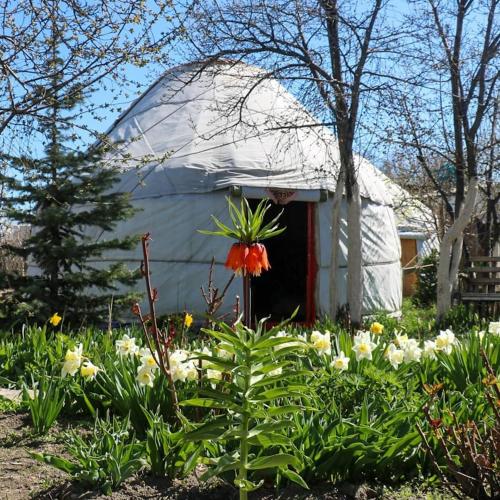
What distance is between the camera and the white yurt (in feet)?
32.0

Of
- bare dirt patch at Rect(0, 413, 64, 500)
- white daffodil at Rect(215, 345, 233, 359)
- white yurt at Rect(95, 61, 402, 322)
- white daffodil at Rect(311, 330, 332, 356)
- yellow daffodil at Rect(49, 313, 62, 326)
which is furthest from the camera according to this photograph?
white yurt at Rect(95, 61, 402, 322)

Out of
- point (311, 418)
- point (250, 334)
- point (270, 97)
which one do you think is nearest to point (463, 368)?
point (311, 418)

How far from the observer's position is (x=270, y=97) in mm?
11711

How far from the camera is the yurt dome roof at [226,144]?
960cm

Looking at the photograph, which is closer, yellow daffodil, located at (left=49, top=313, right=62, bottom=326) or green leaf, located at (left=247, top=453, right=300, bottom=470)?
green leaf, located at (left=247, top=453, right=300, bottom=470)

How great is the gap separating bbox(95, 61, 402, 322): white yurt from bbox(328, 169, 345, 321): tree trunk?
0.25 metres

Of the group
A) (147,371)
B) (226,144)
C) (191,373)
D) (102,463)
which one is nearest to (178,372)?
(191,373)

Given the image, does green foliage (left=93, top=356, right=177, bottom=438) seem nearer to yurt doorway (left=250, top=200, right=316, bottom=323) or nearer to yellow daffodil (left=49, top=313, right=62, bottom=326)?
yellow daffodil (left=49, top=313, right=62, bottom=326)

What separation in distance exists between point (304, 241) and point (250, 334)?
10.4m

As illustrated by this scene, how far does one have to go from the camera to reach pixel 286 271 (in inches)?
510

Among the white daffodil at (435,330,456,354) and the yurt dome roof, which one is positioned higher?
the yurt dome roof

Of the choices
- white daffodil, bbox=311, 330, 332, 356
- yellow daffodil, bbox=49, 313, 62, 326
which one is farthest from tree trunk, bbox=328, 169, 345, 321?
white daffodil, bbox=311, 330, 332, 356

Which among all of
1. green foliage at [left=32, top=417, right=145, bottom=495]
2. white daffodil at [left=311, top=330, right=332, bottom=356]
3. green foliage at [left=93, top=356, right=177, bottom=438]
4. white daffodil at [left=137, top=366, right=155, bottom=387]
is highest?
white daffodil at [left=311, top=330, right=332, bottom=356]

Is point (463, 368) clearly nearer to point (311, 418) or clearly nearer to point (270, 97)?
point (311, 418)
